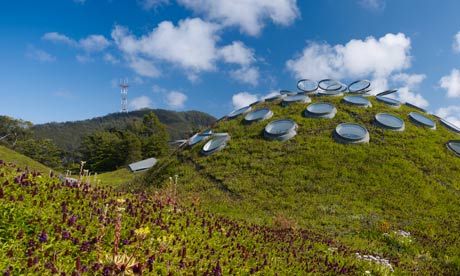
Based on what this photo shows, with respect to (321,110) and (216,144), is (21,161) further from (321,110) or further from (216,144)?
(321,110)

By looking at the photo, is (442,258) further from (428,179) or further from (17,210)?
(17,210)

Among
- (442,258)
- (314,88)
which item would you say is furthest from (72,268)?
(314,88)

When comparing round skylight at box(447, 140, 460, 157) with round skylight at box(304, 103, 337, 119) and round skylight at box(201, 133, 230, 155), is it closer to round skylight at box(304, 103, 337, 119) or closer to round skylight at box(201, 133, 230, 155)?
round skylight at box(304, 103, 337, 119)

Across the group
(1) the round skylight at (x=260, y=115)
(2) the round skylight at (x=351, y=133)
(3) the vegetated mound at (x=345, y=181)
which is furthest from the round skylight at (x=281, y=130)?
(2) the round skylight at (x=351, y=133)

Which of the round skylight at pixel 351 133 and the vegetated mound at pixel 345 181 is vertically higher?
the round skylight at pixel 351 133

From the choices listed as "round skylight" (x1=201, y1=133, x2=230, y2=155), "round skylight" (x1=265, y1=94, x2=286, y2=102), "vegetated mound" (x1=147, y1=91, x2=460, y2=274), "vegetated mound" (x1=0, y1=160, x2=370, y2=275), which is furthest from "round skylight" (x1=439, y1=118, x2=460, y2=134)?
"vegetated mound" (x1=0, y1=160, x2=370, y2=275)

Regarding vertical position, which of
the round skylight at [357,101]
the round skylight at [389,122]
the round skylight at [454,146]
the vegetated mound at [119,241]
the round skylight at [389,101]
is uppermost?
the round skylight at [389,101]

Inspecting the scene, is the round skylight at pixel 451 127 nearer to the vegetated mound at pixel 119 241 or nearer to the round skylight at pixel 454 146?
the round skylight at pixel 454 146
